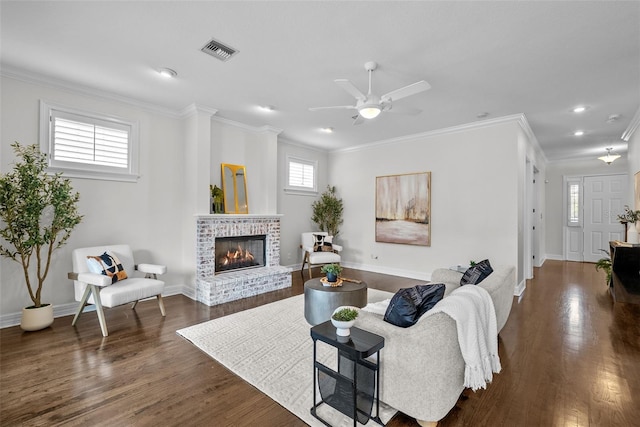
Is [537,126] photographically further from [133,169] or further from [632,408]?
[133,169]

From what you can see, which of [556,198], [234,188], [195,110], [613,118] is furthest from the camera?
[556,198]

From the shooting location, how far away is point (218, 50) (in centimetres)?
292

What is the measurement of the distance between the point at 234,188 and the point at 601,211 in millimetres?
9448

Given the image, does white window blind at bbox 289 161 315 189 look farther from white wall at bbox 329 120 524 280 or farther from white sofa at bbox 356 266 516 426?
white sofa at bbox 356 266 516 426

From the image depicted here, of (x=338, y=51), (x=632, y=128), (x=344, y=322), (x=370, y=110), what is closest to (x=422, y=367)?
(x=344, y=322)

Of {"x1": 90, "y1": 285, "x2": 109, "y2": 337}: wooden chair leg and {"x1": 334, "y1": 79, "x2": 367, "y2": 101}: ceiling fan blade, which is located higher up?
{"x1": 334, "y1": 79, "x2": 367, "y2": 101}: ceiling fan blade

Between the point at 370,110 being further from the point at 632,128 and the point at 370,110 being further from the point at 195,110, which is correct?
the point at 632,128

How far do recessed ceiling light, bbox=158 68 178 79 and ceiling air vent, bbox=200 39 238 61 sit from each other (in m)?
0.71

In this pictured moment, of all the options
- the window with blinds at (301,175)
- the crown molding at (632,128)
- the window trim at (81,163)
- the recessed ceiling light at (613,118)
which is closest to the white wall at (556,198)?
the crown molding at (632,128)

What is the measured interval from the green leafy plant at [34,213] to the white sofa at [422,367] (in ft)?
12.3

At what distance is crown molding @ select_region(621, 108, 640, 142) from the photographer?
468 cm

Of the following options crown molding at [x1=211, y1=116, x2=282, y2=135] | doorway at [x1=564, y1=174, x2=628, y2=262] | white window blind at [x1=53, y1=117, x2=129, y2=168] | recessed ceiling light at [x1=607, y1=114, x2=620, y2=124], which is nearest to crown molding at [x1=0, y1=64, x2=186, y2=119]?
white window blind at [x1=53, y1=117, x2=129, y2=168]

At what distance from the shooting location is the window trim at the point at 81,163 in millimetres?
3625

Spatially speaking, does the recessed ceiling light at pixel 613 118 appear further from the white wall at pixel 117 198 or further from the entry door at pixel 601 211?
the white wall at pixel 117 198
